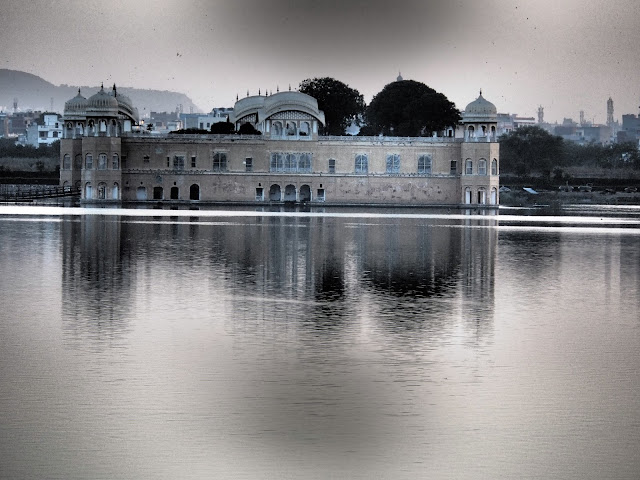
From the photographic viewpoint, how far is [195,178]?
73750 millimetres

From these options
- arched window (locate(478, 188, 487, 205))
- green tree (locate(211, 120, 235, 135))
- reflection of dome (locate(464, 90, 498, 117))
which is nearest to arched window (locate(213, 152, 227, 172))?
green tree (locate(211, 120, 235, 135))

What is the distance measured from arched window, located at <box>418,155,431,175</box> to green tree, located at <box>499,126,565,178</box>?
1528 inches

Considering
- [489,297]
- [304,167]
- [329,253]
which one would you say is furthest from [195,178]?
[489,297]

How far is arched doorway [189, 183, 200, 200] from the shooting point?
2938 inches

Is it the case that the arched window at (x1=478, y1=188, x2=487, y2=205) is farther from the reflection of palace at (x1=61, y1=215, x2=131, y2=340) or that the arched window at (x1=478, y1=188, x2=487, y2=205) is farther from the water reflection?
the reflection of palace at (x1=61, y1=215, x2=131, y2=340)

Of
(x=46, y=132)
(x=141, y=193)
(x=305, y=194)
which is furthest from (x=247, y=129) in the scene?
(x=46, y=132)

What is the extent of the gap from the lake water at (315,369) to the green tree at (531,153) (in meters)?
85.8

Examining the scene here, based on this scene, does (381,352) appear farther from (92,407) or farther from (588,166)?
(588,166)

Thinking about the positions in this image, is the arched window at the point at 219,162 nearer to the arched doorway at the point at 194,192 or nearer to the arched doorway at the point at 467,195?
the arched doorway at the point at 194,192

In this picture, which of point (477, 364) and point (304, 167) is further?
point (304, 167)

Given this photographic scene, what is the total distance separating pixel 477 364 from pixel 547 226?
34023mm

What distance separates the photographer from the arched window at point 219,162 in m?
73.6

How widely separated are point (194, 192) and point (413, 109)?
67.0 ft

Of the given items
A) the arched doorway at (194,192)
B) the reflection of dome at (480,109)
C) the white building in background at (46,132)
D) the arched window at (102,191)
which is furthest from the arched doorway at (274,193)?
the white building in background at (46,132)
